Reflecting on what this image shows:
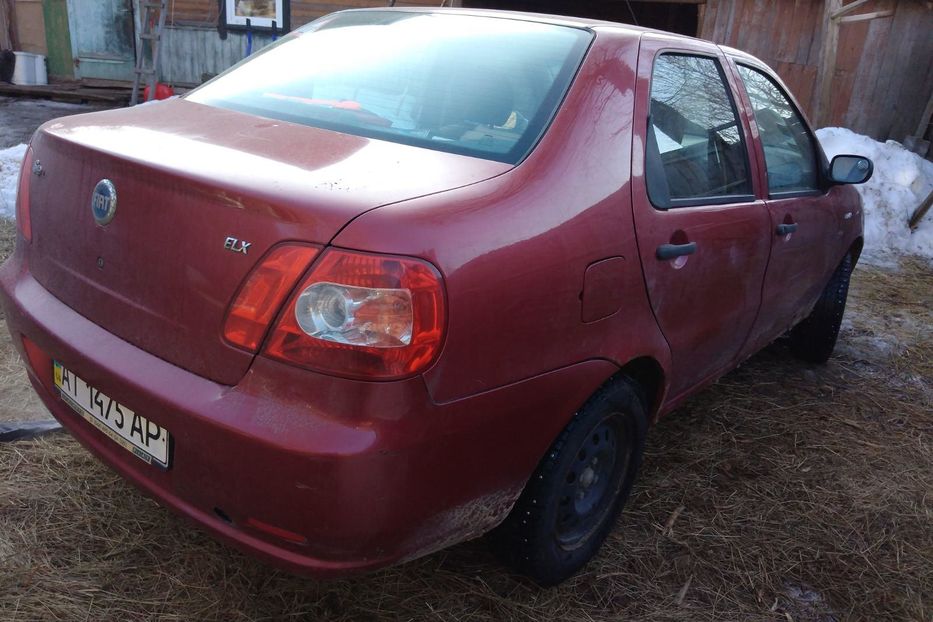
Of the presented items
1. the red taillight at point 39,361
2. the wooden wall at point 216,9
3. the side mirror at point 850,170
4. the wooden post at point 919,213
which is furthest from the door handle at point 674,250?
the wooden wall at point 216,9

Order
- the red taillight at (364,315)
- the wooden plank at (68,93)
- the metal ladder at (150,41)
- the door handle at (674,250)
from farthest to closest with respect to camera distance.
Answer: the wooden plank at (68,93) < the metal ladder at (150,41) < the door handle at (674,250) < the red taillight at (364,315)

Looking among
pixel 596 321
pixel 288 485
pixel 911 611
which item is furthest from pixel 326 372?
pixel 911 611

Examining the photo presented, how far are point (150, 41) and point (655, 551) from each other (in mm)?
11437

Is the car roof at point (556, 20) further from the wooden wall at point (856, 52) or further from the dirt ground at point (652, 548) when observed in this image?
the wooden wall at point (856, 52)

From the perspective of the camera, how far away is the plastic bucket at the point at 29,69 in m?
12.0

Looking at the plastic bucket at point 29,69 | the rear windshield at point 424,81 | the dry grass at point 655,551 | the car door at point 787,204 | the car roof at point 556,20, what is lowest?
the dry grass at point 655,551

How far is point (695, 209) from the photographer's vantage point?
90.6 inches

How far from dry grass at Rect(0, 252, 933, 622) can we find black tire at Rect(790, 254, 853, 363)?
0.68 metres

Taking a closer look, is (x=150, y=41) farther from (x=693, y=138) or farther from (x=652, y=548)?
(x=652, y=548)

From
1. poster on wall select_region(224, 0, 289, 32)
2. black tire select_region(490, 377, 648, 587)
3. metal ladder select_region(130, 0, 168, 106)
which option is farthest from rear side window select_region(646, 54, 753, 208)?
poster on wall select_region(224, 0, 289, 32)

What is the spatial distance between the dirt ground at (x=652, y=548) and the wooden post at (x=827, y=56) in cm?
522

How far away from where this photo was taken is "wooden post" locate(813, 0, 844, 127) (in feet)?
24.3

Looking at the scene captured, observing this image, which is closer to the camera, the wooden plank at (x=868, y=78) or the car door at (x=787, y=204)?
the car door at (x=787, y=204)

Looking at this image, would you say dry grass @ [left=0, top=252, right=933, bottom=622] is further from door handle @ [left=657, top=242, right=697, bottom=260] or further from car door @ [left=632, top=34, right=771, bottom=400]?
door handle @ [left=657, top=242, right=697, bottom=260]
